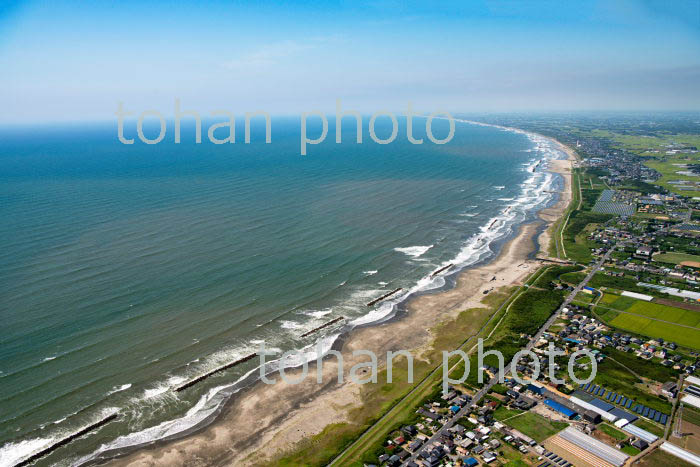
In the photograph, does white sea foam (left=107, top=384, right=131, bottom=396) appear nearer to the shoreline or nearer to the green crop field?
the shoreline

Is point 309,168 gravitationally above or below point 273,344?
above

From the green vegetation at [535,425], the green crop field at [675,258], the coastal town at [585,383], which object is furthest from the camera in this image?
the green crop field at [675,258]

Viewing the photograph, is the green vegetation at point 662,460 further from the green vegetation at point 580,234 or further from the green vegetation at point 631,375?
the green vegetation at point 580,234

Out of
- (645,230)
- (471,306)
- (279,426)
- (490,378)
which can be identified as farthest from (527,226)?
→ (279,426)

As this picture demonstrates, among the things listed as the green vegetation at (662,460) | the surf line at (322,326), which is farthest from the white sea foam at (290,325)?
the green vegetation at (662,460)

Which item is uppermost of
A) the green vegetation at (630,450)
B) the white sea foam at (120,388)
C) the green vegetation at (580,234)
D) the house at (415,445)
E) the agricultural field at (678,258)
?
the green vegetation at (580,234)

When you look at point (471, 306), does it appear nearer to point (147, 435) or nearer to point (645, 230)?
point (147, 435)

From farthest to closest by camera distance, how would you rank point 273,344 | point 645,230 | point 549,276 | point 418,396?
1. point 645,230
2. point 549,276
3. point 273,344
4. point 418,396
